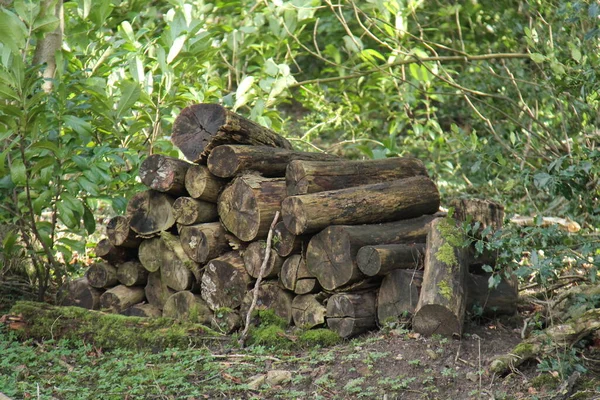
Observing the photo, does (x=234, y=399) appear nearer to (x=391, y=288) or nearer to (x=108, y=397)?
(x=108, y=397)

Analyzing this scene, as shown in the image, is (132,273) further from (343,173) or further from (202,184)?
(343,173)

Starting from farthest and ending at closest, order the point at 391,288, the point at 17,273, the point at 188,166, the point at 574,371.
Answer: the point at 17,273
the point at 188,166
the point at 391,288
the point at 574,371

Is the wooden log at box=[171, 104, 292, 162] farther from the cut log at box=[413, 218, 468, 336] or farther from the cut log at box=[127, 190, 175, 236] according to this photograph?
the cut log at box=[413, 218, 468, 336]

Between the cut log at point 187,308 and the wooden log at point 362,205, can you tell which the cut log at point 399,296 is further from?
the cut log at point 187,308

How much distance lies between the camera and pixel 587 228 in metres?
6.85

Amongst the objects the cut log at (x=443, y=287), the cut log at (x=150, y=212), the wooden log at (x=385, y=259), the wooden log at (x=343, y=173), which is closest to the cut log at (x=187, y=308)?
the cut log at (x=150, y=212)

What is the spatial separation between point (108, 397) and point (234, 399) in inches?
28.5

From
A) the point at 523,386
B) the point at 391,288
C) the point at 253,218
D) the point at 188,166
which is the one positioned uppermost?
the point at 188,166

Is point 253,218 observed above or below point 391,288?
above

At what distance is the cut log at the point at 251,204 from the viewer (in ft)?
17.5

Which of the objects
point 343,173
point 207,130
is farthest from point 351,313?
point 207,130

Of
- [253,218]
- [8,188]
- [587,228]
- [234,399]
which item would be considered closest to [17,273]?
[8,188]

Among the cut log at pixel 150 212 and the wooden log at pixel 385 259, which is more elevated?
the cut log at pixel 150 212

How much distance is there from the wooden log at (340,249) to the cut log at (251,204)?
15.6 inches
